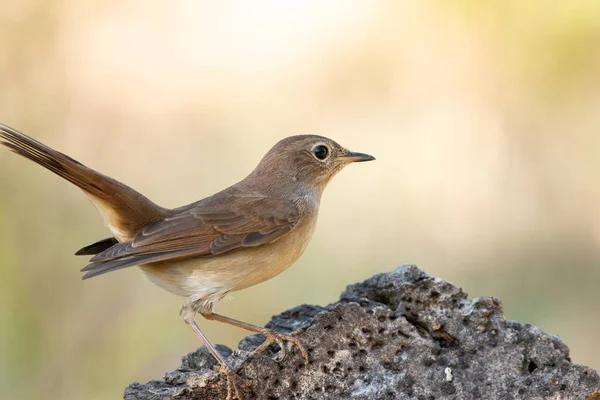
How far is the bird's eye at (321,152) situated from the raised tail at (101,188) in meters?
1.08

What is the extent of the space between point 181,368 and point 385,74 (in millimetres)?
4618

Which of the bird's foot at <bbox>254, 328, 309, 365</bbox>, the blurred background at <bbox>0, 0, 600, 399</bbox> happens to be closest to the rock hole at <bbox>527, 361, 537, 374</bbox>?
the bird's foot at <bbox>254, 328, 309, 365</bbox>

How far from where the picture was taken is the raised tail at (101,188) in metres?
4.56

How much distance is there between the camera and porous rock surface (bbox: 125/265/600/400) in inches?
152

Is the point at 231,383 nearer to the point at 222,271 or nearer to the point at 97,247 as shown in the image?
the point at 222,271

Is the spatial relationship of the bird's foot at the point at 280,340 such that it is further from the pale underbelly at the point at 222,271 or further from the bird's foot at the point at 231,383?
the pale underbelly at the point at 222,271

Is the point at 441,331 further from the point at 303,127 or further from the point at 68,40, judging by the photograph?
the point at 68,40

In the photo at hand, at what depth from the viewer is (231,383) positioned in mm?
3928

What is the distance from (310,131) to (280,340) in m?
3.76

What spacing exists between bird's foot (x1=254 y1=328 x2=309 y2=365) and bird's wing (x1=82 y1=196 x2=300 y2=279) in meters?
0.64

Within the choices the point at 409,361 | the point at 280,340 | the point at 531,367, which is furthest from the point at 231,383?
the point at 531,367

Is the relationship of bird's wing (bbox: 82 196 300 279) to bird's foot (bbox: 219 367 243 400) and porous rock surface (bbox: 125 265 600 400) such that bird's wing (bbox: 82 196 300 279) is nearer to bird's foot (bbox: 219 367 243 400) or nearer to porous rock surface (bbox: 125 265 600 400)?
porous rock surface (bbox: 125 265 600 400)

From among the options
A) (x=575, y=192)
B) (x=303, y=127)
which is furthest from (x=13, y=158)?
(x=575, y=192)

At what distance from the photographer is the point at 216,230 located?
4.80m
